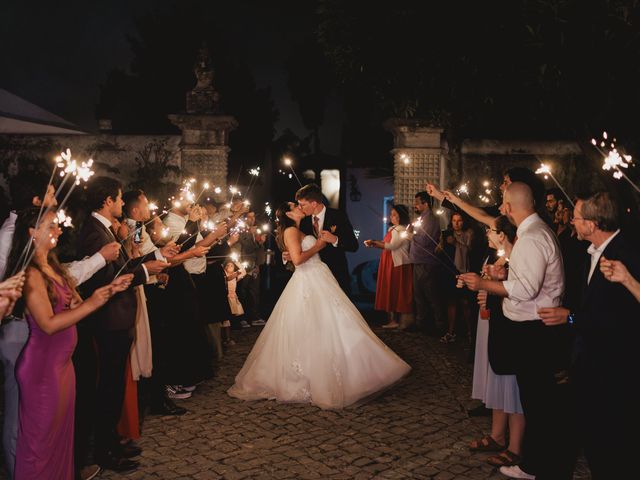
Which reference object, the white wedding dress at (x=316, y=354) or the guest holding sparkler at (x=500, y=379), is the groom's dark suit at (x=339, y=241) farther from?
the guest holding sparkler at (x=500, y=379)

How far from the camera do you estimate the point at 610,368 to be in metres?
3.60

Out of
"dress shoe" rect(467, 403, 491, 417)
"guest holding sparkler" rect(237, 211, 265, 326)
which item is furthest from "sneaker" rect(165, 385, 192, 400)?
"guest holding sparkler" rect(237, 211, 265, 326)

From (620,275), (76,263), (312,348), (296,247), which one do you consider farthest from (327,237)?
(620,275)

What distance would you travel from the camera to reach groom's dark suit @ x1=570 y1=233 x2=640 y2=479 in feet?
11.6

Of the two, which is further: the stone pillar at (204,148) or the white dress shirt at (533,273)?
the stone pillar at (204,148)

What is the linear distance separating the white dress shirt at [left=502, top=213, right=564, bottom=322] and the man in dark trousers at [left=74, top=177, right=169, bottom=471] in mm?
2928

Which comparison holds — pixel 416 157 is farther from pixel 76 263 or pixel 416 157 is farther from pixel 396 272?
pixel 76 263

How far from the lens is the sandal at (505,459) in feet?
15.2

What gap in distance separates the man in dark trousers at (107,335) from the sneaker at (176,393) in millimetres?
1596

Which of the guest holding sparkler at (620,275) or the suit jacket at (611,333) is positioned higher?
the guest holding sparkler at (620,275)

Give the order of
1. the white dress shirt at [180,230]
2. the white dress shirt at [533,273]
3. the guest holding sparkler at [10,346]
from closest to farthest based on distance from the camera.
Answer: the guest holding sparkler at [10,346], the white dress shirt at [533,273], the white dress shirt at [180,230]

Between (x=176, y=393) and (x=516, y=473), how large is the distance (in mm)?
3771

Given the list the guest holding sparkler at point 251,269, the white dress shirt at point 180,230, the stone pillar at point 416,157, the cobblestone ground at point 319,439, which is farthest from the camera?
the stone pillar at point 416,157

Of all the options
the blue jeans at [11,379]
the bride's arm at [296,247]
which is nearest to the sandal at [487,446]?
the bride's arm at [296,247]
